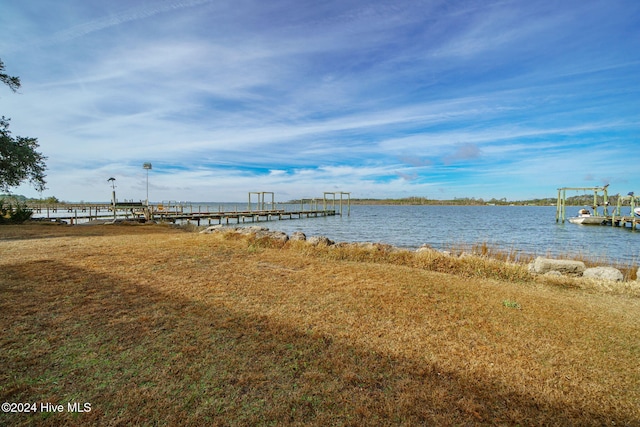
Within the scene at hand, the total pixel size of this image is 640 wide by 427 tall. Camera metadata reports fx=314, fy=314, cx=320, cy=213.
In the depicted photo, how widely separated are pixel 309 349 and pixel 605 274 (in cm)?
875

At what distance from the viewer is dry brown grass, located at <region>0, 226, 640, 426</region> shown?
8.63 ft

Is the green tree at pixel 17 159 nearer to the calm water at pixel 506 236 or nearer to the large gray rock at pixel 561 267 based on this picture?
the calm water at pixel 506 236

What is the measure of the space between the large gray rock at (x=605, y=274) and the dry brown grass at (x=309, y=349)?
1564 millimetres

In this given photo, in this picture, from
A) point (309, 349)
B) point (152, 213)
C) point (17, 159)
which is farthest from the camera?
point (152, 213)

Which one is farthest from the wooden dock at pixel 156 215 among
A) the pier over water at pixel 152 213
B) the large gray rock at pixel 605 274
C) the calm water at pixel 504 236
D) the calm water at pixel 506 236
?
the large gray rock at pixel 605 274

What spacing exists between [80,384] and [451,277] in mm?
7036

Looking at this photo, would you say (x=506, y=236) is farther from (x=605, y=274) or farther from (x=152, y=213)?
(x=152, y=213)

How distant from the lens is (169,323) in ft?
13.8

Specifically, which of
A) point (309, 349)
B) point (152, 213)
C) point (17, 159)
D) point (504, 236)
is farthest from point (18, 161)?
point (504, 236)

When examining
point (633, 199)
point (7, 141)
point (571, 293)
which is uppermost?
point (7, 141)

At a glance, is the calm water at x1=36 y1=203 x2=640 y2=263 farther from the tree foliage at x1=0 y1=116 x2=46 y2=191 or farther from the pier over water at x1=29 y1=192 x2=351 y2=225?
the tree foliage at x1=0 y1=116 x2=46 y2=191

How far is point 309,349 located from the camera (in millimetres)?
3609

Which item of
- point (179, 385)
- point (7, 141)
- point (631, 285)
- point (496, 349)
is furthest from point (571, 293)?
point (7, 141)

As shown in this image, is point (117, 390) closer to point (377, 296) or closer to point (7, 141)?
point (377, 296)
